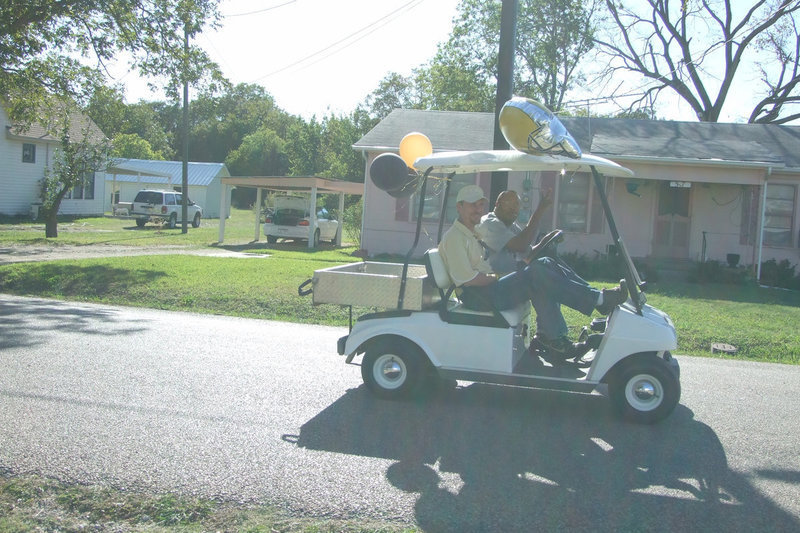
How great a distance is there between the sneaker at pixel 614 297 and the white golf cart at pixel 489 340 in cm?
5

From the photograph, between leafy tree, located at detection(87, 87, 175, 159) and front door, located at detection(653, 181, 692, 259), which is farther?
leafy tree, located at detection(87, 87, 175, 159)

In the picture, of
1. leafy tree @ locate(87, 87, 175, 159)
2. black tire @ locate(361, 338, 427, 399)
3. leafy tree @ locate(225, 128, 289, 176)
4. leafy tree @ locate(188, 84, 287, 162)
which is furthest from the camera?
leafy tree @ locate(188, 84, 287, 162)

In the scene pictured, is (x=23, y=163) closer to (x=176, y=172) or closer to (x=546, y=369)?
(x=176, y=172)

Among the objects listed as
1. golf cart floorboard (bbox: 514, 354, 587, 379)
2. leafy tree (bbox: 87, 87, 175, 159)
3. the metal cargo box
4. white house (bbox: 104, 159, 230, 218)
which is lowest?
golf cart floorboard (bbox: 514, 354, 587, 379)

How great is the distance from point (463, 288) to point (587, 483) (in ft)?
7.08

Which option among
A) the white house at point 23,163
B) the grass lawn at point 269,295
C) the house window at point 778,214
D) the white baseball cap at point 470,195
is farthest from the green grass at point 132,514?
the white house at point 23,163

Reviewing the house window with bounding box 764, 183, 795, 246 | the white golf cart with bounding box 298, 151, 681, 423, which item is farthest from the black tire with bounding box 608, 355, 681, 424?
the house window with bounding box 764, 183, 795, 246

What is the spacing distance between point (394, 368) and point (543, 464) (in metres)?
1.72

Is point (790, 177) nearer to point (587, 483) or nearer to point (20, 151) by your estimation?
point (587, 483)

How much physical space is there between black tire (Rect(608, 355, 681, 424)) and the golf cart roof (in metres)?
1.54

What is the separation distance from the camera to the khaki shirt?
238 inches

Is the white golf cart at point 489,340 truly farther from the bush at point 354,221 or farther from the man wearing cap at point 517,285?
the bush at point 354,221

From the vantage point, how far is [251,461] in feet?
15.4

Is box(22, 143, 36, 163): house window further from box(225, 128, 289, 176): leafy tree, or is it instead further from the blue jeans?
box(225, 128, 289, 176): leafy tree
